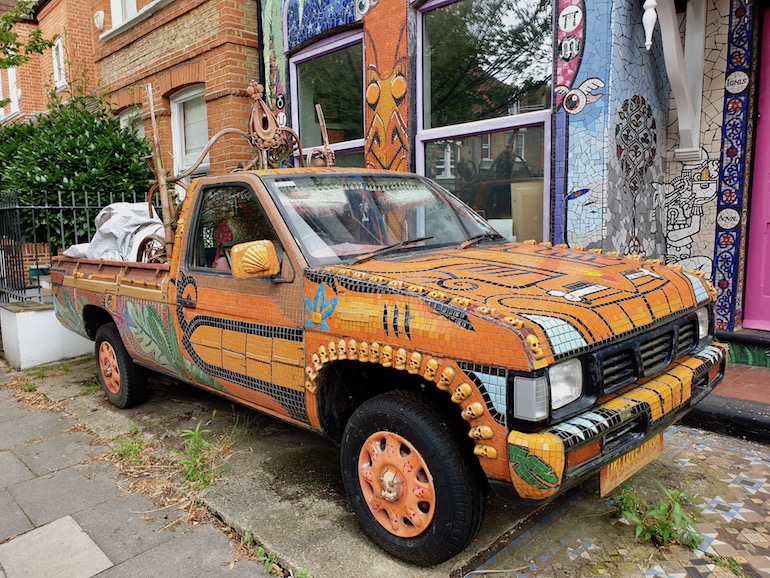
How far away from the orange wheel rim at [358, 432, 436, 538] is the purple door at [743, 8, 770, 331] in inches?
164

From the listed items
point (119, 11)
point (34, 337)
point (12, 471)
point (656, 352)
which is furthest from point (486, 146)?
point (119, 11)

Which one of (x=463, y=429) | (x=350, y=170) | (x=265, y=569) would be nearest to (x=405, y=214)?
(x=350, y=170)

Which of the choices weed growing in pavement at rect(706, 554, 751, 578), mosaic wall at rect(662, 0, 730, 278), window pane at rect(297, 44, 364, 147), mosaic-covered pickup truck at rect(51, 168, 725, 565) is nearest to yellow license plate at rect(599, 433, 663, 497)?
mosaic-covered pickup truck at rect(51, 168, 725, 565)

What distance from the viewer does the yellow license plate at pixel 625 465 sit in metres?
2.44

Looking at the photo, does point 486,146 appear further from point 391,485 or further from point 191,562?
point 191,562

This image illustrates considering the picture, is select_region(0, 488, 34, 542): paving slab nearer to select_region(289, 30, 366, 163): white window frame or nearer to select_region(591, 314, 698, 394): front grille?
select_region(591, 314, 698, 394): front grille

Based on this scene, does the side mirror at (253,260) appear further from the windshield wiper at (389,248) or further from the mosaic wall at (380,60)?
the mosaic wall at (380,60)

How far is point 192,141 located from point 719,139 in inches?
313

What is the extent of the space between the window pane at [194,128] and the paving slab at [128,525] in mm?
7238

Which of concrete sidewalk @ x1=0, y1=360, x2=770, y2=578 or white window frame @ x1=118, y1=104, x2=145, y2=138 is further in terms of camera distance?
white window frame @ x1=118, y1=104, x2=145, y2=138

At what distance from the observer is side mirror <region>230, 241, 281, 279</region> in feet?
9.44

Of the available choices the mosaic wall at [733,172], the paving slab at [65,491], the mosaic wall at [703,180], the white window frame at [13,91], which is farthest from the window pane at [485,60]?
the white window frame at [13,91]

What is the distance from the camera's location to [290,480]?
3482 millimetres

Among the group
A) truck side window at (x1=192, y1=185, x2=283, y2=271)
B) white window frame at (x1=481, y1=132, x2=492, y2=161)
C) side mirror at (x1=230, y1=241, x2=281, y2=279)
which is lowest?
side mirror at (x1=230, y1=241, x2=281, y2=279)
